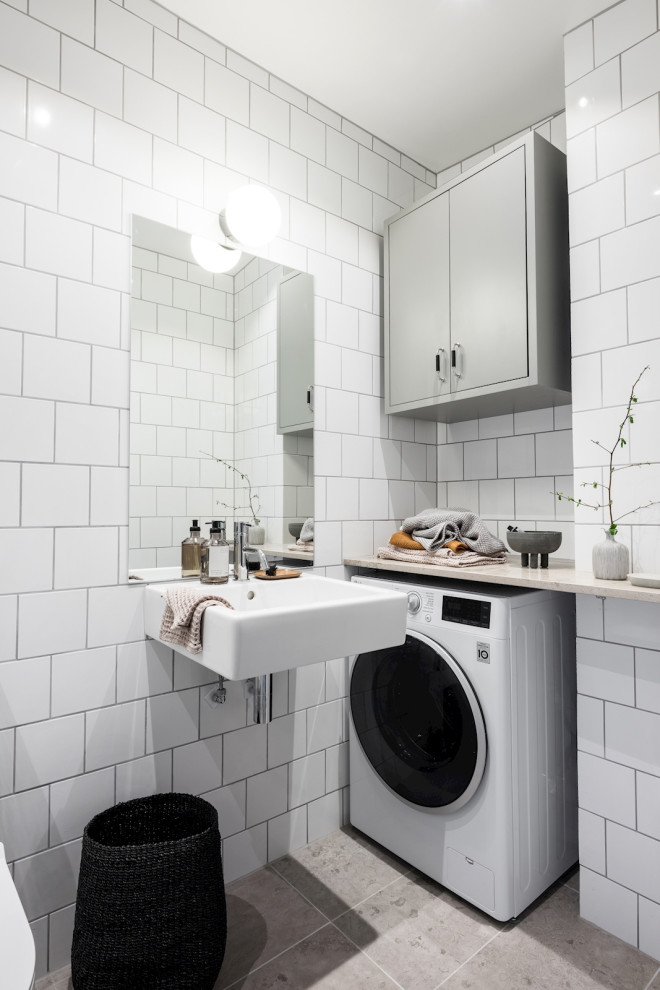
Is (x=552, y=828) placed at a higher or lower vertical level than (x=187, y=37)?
lower

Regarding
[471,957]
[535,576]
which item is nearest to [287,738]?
[471,957]

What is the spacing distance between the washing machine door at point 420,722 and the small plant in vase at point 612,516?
19.7 inches

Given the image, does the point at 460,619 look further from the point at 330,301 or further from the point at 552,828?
the point at 330,301

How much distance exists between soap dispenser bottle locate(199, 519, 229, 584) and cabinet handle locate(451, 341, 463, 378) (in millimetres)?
974

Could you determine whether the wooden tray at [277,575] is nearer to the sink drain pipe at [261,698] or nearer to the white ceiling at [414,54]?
the sink drain pipe at [261,698]

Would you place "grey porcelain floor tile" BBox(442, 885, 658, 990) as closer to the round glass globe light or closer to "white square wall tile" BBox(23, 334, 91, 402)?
"white square wall tile" BBox(23, 334, 91, 402)

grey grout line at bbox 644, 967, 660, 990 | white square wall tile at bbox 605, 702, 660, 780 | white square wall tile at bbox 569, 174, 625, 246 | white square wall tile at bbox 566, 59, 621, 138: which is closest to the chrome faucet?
white square wall tile at bbox 605, 702, 660, 780

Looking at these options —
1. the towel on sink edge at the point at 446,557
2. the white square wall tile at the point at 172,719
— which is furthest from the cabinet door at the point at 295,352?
the white square wall tile at the point at 172,719

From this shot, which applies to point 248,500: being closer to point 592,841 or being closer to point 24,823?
point 24,823

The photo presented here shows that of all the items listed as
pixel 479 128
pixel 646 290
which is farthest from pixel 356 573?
pixel 479 128

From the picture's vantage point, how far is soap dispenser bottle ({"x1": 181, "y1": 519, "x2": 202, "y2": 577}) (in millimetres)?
1708

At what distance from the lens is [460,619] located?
5.44 ft

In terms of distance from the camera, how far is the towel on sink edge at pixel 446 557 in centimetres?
181

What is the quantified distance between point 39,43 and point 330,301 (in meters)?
1.09
